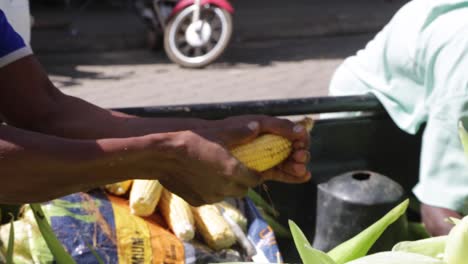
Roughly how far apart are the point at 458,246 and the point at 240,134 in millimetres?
488

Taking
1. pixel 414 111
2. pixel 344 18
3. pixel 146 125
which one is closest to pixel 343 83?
pixel 414 111

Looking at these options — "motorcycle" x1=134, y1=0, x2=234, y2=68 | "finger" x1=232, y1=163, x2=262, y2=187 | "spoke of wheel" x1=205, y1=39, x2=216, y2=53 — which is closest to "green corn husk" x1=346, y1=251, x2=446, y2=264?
"finger" x1=232, y1=163, x2=262, y2=187

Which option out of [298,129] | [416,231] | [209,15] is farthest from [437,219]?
[209,15]

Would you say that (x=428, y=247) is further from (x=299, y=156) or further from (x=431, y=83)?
(x=431, y=83)

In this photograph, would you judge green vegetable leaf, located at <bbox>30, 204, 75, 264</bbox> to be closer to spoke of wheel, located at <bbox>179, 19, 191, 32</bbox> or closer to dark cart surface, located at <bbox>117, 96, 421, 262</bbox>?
dark cart surface, located at <bbox>117, 96, 421, 262</bbox>

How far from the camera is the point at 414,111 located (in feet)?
8.13

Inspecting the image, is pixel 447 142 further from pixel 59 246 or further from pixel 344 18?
pixel 344 18

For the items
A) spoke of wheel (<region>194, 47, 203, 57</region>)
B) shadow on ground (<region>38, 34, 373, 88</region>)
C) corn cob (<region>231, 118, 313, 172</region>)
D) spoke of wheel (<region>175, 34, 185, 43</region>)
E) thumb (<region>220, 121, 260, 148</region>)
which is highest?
thumb (<region>220, 121, 260, 148</region>)

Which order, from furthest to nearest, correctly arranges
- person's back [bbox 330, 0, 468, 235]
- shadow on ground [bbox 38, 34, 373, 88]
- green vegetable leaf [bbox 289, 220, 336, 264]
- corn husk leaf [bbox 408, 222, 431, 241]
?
shadow on ground [bbox 38, 34, 373, 88]
corn husk leaf [bbox 408, 222, 431, 241]
person's back [bbox 330, 0, 468, 235]
green vegetable leaf [bbox 289, 220, 336, 264]

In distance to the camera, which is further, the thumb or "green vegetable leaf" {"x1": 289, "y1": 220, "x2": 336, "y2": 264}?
the thumb

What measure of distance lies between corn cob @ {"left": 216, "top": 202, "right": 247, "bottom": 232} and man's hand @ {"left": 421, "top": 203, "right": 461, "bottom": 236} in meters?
0.57

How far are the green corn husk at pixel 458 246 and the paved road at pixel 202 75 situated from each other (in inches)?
219

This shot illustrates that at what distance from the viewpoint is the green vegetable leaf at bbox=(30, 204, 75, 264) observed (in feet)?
6.24

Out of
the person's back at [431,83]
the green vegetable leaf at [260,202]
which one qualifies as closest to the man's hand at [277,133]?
the person's back at [431,83]
